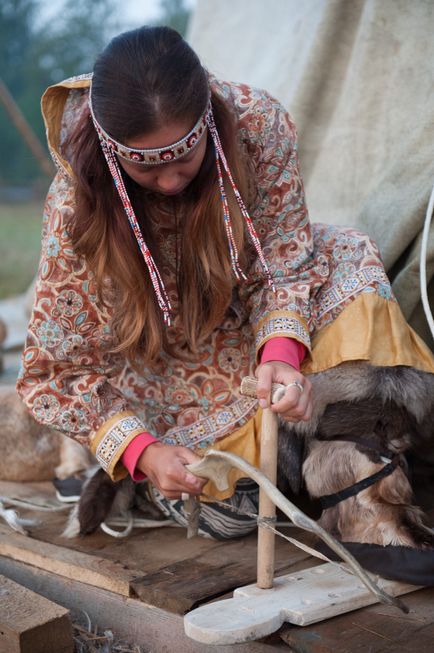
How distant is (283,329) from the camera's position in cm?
167

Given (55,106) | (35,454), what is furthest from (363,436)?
(35,454)

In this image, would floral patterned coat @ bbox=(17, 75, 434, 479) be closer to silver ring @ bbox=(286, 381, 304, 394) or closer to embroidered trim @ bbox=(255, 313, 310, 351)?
embroidered trim @ bbox=(255, 313, 310, 351)

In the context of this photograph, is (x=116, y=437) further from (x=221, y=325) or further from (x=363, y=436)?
(x=363, y=436)

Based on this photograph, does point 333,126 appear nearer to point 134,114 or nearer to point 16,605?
point 134,114

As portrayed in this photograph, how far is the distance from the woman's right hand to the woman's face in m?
0.46

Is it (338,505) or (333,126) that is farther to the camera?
(333,126)

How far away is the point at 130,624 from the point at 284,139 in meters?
0.99

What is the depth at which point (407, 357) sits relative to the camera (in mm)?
1663

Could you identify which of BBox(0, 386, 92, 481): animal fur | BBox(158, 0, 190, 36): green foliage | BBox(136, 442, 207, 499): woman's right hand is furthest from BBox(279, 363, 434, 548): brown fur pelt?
BBox(158, 0, 190, 36): green foliage

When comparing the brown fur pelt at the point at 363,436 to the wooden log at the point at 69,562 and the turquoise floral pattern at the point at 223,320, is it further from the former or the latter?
the wooden log at the point at 69,562

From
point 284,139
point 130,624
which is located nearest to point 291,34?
point 284,139

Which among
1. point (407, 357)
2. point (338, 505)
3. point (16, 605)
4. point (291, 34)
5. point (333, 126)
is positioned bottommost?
point (16, 605)

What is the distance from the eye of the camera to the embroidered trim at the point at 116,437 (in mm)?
1657

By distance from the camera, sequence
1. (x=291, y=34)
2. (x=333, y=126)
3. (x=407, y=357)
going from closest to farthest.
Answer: (x=407, y=357) < (x=333, y=126) < (x=291, y=34)
